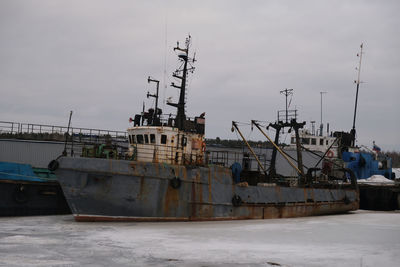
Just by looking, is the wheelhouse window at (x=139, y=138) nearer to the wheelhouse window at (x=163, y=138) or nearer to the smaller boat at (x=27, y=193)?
the wheelhouse window at (x=163, y=138)

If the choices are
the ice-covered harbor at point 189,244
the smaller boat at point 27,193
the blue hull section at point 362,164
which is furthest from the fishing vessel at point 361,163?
the smaller boat at point 27,193

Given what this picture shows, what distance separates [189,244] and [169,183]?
15.5 feet

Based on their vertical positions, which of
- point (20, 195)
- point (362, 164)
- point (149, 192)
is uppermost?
point (362, 164)

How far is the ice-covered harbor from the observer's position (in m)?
8.53

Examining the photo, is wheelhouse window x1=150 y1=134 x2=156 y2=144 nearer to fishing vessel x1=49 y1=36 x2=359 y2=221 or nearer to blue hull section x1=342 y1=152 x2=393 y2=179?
fishing vessel x1=49 y1=36 x2=359 y2=221

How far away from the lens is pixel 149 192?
14.6 meters

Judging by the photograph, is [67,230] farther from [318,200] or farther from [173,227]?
[318,200]

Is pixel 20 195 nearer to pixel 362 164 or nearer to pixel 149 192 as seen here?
pixel 149 192

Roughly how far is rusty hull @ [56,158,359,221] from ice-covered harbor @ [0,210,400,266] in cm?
61

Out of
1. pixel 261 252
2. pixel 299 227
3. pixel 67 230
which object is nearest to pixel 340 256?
pixel 261 252

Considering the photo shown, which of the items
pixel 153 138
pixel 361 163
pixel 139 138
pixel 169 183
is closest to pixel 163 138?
pixel 153 138

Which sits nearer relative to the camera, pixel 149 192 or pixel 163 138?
pixel 149 192

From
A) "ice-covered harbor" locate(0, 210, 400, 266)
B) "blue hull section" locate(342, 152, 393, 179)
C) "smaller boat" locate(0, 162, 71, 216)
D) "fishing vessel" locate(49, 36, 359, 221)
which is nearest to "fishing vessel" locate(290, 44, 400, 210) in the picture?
"blue hull section" locate(342, 152, 393, 179)

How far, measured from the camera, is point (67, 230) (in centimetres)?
1248
